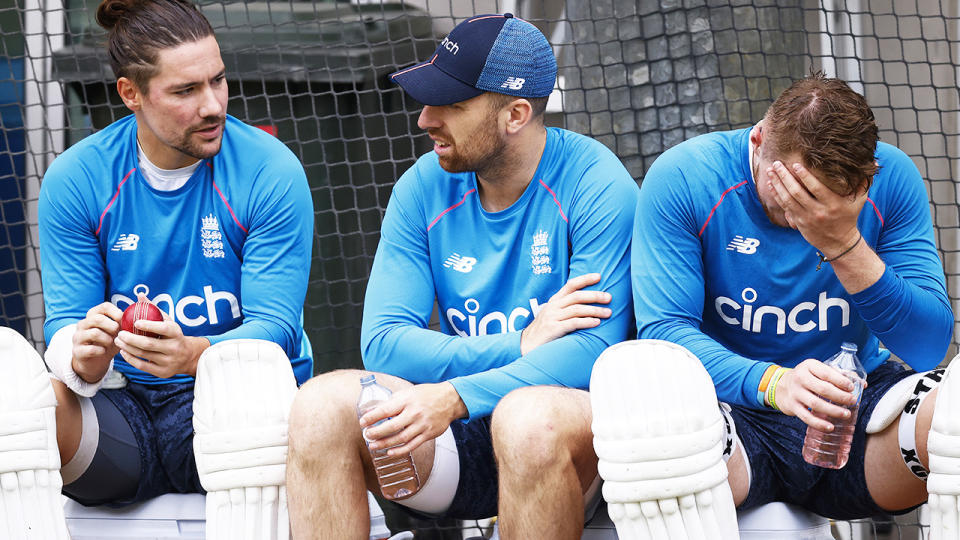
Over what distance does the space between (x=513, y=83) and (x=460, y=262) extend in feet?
1.16

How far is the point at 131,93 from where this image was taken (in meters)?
2.13

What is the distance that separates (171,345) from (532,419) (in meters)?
0.67

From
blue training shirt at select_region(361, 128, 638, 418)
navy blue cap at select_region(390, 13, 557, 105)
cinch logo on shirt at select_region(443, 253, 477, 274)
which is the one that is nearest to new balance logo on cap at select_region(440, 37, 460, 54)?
navy blue cap at select_region(390, 13, 557, 105)

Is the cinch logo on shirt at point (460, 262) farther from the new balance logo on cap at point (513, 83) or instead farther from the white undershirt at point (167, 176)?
the white undershirt at point (167, 176)

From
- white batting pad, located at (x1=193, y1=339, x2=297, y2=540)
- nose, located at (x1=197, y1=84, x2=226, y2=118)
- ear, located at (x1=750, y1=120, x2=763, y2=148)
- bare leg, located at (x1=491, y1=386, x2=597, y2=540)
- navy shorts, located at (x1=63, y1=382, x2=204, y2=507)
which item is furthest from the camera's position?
nose, located at (x1=197, y1=84, x2=226, y2=118)

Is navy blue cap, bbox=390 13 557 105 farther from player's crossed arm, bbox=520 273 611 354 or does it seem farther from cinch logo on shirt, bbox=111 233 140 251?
cinch logo on shirt, bbox=111 233 140 251

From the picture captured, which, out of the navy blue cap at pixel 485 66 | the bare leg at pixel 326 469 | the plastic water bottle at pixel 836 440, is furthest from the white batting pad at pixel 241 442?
the plastic water bottle at pixel 836 440

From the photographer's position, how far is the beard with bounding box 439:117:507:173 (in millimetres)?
1960

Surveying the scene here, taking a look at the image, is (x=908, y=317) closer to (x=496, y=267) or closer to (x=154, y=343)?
(x=496, y=267)

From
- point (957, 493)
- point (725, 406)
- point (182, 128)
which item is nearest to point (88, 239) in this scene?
point (182, 128)

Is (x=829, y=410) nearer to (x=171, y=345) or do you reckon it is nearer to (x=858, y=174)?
(x=858, y=174)

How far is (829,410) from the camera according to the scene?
157cm

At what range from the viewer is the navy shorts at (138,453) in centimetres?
194

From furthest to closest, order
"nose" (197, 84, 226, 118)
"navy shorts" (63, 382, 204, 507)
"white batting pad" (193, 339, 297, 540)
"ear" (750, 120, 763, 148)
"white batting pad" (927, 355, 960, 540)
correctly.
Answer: "nose" (197, 84, 226, 118), "navy shorts" (63, 382, 204, 507), "ear" (750, 120, 763, 148), "white batting pad" (193, 339, 297, 540), "white batting pad" (927, 355, 960, 540)
